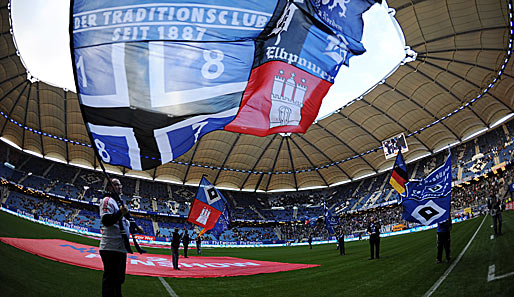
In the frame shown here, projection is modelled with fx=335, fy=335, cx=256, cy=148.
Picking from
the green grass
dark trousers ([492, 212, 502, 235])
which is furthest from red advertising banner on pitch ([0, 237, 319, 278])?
dark trousers ([492, 212, 502, 235])

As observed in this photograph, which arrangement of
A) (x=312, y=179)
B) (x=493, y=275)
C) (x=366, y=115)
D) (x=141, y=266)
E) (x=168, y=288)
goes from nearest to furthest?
(x=493, y=275), (x=168, y=288), (x=141, y=266), (x=366, y=115), (x=312, y=179)

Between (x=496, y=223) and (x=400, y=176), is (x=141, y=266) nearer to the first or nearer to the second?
(x=400, y=176)

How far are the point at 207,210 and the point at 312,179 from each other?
45.5m

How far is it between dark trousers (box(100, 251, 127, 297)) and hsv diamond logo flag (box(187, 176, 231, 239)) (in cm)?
962

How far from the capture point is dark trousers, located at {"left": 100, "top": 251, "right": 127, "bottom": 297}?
13.8ft

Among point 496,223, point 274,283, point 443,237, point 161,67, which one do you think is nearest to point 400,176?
point 496,223

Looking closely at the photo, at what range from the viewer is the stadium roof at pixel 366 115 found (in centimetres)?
2820

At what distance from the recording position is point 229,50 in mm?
4047

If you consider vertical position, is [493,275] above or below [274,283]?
above

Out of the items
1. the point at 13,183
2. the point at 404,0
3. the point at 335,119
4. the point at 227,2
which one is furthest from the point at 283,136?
the point at 227,2

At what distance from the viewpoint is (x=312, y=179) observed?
58188 mm

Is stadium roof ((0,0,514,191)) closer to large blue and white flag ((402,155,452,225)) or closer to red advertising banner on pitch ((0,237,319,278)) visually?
large blue and white flag ((402,155,452,225))

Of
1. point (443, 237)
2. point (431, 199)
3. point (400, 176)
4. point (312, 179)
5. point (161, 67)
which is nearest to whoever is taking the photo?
point (161, 67)

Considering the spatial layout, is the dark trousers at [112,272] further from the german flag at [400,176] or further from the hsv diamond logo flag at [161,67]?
the german flag at [400,176]
